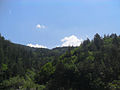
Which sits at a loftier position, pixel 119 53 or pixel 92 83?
pixel 119 53

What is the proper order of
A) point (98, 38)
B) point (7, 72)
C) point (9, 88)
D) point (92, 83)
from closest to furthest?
point (92, 83) < point (9, 88) < point (7, 72) < point (98, 38)

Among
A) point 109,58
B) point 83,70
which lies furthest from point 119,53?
point 83,70

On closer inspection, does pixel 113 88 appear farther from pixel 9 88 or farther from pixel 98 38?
pixel 98 38

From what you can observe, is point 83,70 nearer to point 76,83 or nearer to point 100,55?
point 76,83

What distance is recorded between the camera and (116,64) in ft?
178

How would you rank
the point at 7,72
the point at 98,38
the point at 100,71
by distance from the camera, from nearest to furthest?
the point at 100,71
the point at 7,72
the point at 98,38

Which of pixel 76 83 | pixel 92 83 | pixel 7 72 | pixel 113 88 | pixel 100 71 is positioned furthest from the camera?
pixel 7 72

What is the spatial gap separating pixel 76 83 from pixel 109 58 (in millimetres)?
18030

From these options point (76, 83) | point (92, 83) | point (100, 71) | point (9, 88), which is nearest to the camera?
Result: point (92, 83)

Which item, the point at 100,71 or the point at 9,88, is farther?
the point at 9,88

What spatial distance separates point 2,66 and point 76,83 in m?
53.4

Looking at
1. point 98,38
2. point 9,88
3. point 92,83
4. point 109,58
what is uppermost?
point 98,38

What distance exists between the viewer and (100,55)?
225 ft

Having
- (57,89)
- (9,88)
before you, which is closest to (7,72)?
(9,88)
